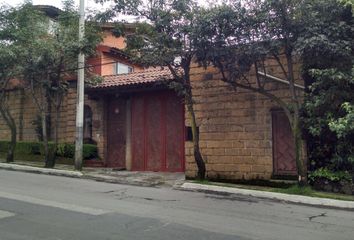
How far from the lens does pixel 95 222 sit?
7844 millimetres

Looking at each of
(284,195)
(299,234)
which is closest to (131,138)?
A: (284,195)

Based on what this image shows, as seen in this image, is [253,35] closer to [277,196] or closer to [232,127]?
[232,127]

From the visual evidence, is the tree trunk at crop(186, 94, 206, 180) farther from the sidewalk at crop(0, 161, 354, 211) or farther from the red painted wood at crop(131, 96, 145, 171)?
the red painted wood at crop(131, 96, 145, 171)

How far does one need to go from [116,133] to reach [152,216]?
420 inches

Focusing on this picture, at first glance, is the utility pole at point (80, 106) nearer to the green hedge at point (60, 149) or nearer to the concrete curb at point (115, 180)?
the concrete curb at point (115, 180)

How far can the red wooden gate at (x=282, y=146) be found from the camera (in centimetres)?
1346

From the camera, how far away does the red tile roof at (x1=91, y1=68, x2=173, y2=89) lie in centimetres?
1670

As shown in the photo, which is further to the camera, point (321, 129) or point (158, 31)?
point (158, 31)

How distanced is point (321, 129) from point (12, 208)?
310 inches

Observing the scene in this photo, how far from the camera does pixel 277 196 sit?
1145 cm

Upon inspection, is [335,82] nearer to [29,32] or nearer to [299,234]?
[299,234]

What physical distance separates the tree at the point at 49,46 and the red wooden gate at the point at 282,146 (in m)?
7.38

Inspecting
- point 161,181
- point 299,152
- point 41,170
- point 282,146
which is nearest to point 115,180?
point 161,181

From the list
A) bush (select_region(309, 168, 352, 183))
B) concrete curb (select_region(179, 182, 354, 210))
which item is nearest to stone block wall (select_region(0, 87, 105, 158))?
concrete curb (select_region(179, 182, 354, 210))
